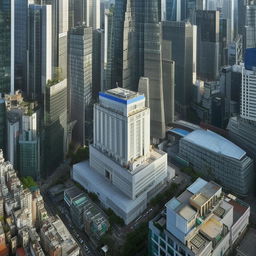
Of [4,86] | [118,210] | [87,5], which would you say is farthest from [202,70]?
[118,210]

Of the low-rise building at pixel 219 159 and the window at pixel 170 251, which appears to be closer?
the window at pixel 170 251

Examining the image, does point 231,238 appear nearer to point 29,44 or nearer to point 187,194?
point 187,194

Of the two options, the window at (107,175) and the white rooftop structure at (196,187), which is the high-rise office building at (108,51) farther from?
the white rooftop structure at (196,187)

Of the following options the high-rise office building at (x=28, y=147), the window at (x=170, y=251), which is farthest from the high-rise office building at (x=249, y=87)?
the high-rise office building at (x=28, y=147)

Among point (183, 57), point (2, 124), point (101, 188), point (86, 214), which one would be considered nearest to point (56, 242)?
point (86, 214)

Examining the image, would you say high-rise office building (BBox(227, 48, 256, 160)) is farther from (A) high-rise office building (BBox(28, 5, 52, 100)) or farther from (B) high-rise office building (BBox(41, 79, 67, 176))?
(A) high-rise office building (BBox(28, 5, 52, 100))

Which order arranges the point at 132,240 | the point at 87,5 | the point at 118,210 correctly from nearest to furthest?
the point at 132,240 → the point at 118,210 → the point at 87,5

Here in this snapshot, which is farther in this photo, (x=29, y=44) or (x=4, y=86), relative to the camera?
(x=29, y=44)
